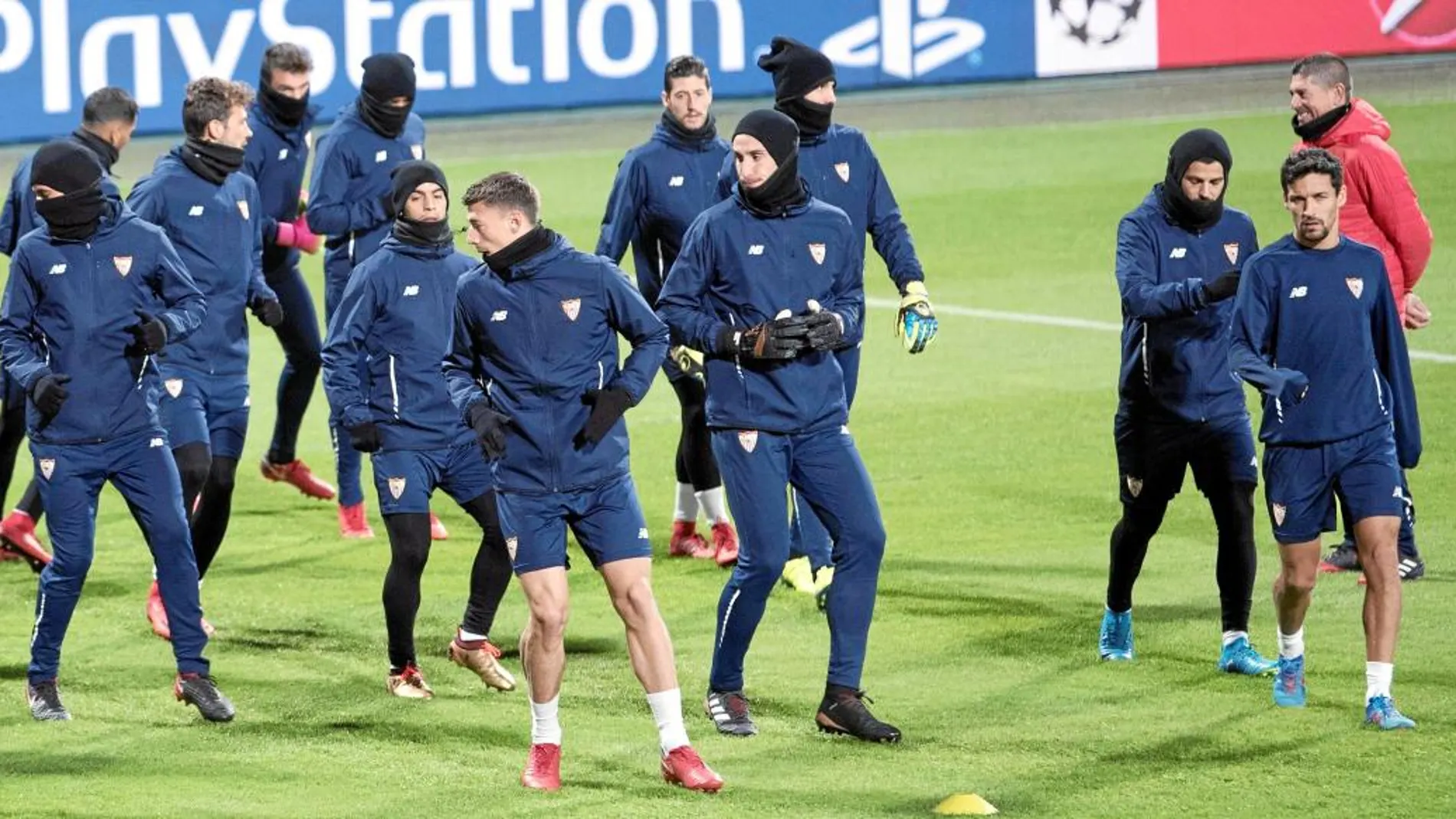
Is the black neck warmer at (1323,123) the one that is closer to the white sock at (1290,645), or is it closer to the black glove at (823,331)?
the white sock at (1290,645)

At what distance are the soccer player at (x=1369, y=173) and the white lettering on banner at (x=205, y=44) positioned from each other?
51.9 ft

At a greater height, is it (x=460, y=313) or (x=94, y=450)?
(x=460, y=313)

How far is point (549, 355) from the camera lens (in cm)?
841

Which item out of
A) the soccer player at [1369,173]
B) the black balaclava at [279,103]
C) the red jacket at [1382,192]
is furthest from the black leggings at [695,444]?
the red jacket at [1382,192]

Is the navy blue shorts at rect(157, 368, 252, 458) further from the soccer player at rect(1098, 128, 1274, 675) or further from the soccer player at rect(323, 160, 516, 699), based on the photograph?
the soccer player at rect(1098, 128, 1274, 675)

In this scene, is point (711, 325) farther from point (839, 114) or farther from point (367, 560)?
point (839, 114)

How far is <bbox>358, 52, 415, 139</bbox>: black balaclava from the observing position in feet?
41.4

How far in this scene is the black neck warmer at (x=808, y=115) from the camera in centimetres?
1094

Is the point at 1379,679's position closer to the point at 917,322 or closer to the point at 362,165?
the point at 917,322

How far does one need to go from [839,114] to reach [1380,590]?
1867cm

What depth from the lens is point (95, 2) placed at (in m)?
24.7

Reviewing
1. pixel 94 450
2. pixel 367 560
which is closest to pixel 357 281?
pixel 94 450

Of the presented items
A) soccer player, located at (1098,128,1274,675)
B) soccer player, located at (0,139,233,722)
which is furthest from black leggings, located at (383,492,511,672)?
soccer player, located at (1098,128,1274,675)

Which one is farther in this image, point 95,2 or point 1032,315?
point 95,2
